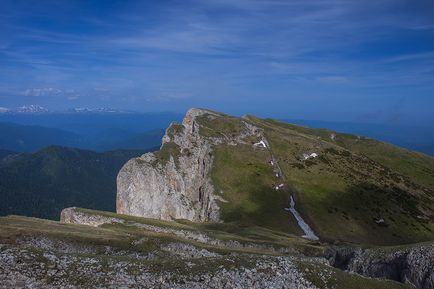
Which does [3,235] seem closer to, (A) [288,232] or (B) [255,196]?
(A) [288,232]

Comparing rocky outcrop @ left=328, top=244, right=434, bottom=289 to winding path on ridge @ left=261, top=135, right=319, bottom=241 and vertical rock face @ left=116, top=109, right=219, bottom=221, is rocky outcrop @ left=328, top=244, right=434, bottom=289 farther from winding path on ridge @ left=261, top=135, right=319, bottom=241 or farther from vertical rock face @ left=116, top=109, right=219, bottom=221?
vertical rock face @ left=116, top=109, right=219, bottom=221

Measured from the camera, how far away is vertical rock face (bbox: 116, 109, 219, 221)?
390 feet

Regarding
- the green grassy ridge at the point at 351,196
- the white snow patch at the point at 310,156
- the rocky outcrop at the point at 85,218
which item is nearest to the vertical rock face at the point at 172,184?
the green grassy ridge at the point at 351,196

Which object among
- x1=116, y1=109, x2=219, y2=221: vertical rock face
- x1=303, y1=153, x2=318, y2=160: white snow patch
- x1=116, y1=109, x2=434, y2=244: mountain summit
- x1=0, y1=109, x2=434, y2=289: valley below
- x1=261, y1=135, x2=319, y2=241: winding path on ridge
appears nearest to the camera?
x1=0, y1=109, x2=434, y2=289: valley below

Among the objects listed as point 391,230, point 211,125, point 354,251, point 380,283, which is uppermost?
point 211,125

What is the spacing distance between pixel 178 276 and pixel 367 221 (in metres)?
95.9

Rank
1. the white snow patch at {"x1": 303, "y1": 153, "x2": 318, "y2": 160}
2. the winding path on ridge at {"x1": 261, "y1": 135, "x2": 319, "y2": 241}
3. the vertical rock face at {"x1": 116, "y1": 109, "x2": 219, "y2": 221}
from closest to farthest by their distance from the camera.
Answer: the winding path on ridge at {"x1": 261, "y1": 135, "x2": 319, "y2": 241}, the vertical rock face at {"x1": 116, "y1": 109, "x2": 219, "y2": 221}, the white snow patch at {"x1": 303, "y1": 153, "x2": 318, "y2": 160}

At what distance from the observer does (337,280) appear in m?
31.8

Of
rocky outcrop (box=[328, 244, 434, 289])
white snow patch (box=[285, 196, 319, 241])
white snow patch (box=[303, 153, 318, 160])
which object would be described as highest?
white snow patch (box=[303, 153, 318, 160])

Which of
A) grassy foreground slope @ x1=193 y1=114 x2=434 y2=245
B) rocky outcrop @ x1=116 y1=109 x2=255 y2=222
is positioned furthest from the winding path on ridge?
rocky outcrop @ x1=116 y1=109 x2=255 y2=222

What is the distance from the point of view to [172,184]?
424ft

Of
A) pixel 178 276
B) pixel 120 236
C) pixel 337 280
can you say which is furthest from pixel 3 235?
pixel 337 280

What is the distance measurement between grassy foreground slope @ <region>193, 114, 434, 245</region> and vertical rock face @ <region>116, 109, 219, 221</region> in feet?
15.2

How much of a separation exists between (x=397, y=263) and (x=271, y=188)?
77.4m
